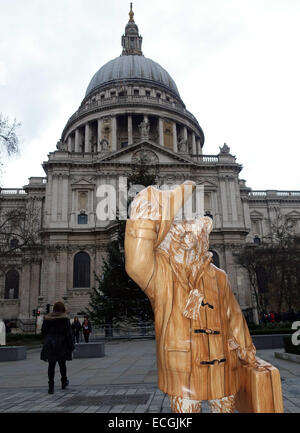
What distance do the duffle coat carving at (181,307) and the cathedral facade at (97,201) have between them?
23.0 metres

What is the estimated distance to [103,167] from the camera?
113 ft

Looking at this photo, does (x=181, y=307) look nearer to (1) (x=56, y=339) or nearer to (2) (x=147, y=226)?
(2) (x=147, y=226)

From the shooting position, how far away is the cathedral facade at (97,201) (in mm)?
31625

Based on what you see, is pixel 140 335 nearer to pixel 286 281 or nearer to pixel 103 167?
pixel 286 281

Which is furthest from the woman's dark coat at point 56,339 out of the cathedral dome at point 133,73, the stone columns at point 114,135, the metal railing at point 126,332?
the cathedral dome at point 133,73

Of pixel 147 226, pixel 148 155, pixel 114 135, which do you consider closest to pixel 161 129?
pixel 114 135

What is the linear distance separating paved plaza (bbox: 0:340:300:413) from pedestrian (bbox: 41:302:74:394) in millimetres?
473

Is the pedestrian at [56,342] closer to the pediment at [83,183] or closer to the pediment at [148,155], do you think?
the pediment at [83,183]

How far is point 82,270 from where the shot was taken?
32125 mm

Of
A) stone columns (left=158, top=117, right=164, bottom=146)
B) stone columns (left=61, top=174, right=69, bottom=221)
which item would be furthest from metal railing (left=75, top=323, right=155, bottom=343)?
stone columns (left=158, top=117, right=164, bottom=146)

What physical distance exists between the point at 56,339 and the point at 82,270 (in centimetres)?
2606

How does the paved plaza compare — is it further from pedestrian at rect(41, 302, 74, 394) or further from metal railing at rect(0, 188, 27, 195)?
metal railing at rect(0, 188, 27, 195)
